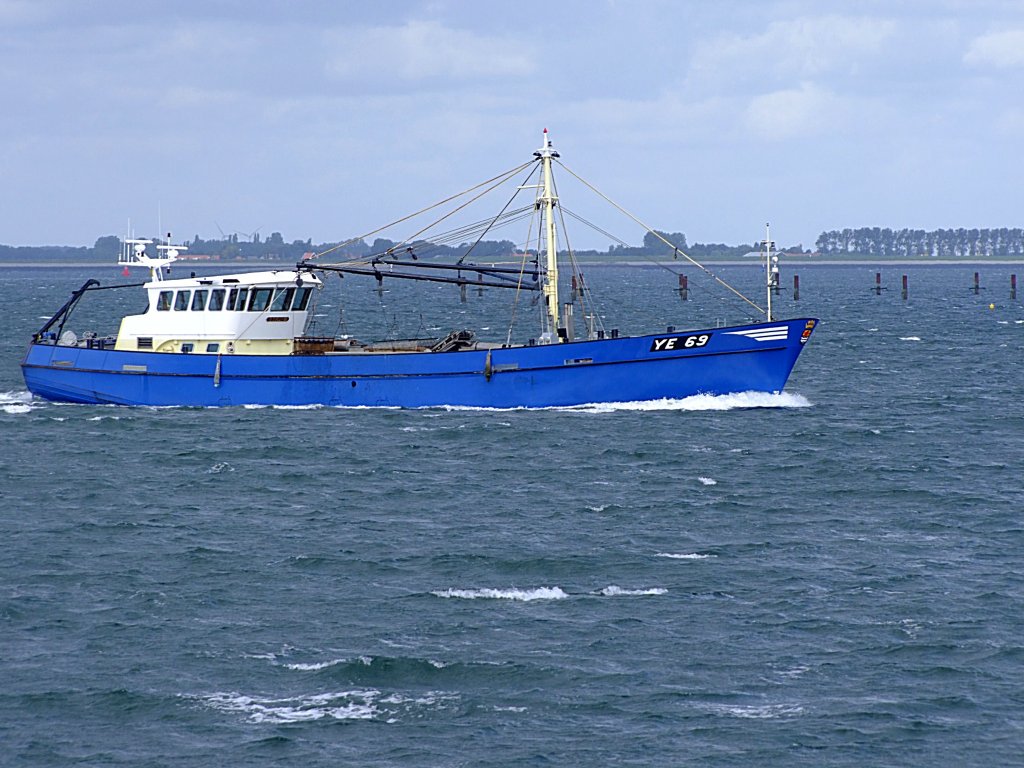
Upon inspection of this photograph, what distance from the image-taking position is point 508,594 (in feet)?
92.8

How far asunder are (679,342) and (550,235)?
250 inches

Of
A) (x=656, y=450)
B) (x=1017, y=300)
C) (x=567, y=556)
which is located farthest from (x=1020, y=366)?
(x=1017, y=300)

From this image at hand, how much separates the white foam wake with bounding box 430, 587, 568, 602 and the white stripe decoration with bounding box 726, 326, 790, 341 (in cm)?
2410

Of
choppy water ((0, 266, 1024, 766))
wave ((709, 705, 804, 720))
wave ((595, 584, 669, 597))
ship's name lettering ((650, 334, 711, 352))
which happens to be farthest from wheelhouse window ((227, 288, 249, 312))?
wave ((709, 705, 804, 720))

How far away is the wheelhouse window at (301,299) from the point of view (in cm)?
5481

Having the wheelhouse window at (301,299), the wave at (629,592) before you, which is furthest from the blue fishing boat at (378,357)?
the wave at (629,592)

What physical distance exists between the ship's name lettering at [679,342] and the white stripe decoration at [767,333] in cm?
105

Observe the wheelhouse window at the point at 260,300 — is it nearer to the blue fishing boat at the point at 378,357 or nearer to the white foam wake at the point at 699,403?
the blue fishing boat at the point at 378,357

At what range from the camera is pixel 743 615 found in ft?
87.5

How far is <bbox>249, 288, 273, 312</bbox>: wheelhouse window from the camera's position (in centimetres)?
5425

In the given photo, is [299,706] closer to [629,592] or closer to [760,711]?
[760,711]

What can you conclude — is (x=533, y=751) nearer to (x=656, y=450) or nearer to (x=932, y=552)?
(x=932, y=552)

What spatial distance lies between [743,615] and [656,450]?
1875 cm

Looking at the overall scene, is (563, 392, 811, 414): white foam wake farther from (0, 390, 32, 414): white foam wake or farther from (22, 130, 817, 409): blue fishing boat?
(0, 390, 32, 414): white foam wake
